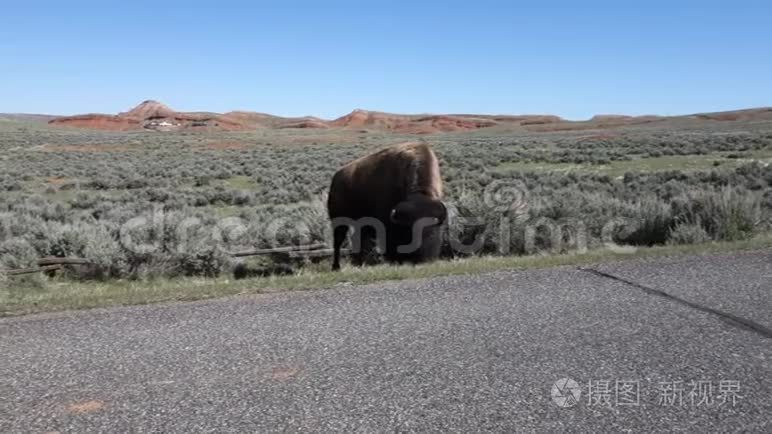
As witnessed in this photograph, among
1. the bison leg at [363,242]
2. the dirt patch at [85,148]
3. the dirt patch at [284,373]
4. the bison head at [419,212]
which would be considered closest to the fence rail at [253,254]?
the bison leg at [363,242]

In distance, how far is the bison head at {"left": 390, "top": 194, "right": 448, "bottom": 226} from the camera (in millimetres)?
8555

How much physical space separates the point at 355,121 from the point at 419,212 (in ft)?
555

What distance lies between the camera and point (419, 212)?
860 centimetres

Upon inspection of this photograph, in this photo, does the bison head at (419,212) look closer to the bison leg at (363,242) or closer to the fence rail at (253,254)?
the bison leg at (363,242)

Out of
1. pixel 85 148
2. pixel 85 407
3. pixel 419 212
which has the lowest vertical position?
pixel 85 148

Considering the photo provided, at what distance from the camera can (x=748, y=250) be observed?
369 inches

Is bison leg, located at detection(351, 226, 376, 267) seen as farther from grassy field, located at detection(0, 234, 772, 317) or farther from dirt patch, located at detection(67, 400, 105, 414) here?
dirt patch, located at detection(67, 400, 105, 414)

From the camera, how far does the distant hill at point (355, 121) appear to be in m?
141

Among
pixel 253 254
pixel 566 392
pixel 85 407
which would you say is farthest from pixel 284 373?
pixel 253 254

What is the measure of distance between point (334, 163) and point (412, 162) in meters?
31.7

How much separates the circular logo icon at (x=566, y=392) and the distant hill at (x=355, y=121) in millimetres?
123389

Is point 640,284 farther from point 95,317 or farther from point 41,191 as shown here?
point 41,191

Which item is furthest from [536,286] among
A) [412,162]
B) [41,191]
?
[41,191]

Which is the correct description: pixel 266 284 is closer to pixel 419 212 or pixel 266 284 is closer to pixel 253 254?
pixel 419 212
